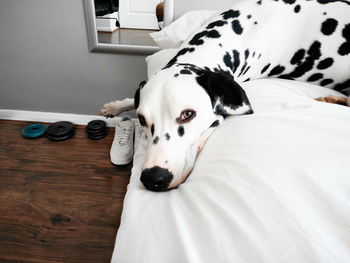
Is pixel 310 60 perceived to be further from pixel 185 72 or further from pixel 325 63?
pixel 185 72

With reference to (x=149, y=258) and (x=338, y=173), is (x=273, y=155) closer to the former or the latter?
(x=338, y=173)

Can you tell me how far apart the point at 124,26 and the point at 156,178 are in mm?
1440

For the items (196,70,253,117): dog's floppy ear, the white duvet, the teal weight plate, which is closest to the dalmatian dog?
(196,70,253,117): dog's floppy ear

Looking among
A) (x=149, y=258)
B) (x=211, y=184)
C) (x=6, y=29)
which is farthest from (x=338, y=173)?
(x=6, y=29)

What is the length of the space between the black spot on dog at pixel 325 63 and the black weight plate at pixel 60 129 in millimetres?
1653

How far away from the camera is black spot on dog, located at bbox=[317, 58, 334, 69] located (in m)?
1.18

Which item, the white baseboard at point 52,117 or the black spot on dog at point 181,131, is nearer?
the black spot on dog at point 181,131

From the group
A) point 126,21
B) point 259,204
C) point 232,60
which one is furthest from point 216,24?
point 259,204

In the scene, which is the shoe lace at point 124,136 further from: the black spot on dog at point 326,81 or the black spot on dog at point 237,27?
the black spot on dog at point 326,81

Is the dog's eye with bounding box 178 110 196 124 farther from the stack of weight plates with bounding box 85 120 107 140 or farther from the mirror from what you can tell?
the stack of weight plates with bounding box 85 120 107 140

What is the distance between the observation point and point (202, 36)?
1.11 m

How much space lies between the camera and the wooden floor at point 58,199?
1.08 meters

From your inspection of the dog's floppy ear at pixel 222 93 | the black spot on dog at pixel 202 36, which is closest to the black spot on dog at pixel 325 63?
the black spot on dog at pixel 202 36

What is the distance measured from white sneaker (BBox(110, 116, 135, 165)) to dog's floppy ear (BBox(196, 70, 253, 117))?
2.84 ft
